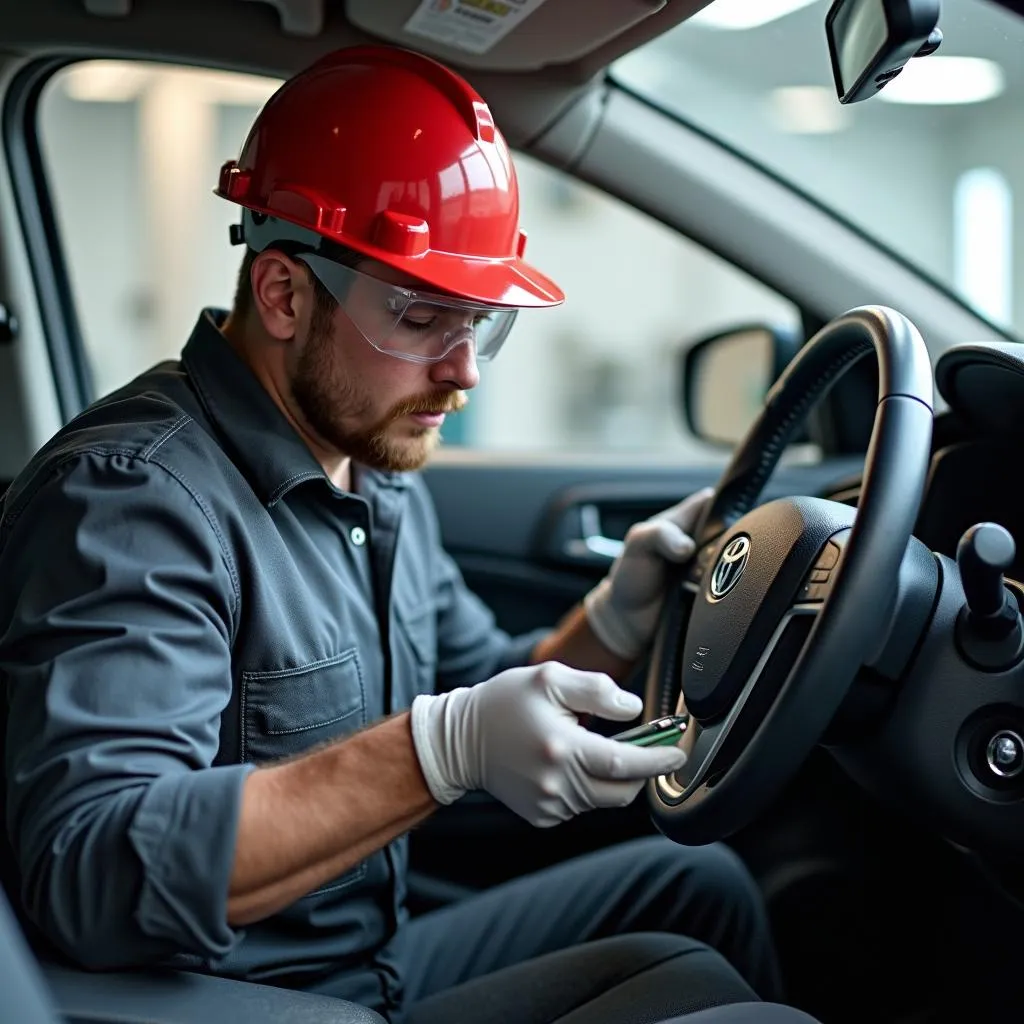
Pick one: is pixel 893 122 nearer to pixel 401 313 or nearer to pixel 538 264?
pixel 401 313

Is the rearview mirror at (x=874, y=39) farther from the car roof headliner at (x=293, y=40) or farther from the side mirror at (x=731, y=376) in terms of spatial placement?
the side mirror at (x=731, y=376)

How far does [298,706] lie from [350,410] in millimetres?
338

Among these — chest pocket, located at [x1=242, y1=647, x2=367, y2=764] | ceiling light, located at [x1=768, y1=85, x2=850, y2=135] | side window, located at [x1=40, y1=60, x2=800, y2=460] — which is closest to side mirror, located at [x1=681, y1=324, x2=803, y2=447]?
chest pocket, located at [x1=242, y1=647, x2=367, y2=764]

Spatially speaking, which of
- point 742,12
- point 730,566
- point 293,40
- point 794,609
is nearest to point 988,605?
point 794,609

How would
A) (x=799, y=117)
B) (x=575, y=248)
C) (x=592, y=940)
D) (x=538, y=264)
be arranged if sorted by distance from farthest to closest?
(x=575, y=248) < (x=538, y=264) < (x=799, y=117) < (x=592, y=940)

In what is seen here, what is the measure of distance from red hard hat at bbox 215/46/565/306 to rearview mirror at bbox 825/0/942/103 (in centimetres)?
37

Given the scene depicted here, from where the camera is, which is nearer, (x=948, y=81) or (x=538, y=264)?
(x=948, y=81)

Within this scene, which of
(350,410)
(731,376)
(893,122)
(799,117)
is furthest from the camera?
(799,117)

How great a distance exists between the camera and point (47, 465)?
125 cm

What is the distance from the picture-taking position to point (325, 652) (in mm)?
1376

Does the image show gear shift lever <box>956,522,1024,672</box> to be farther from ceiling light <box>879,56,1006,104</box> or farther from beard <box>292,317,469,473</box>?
beard <box>292,317,469,473</box>

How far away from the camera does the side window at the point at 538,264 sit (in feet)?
16.6

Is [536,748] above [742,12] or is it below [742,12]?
below

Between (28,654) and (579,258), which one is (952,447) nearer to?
(28,654)
